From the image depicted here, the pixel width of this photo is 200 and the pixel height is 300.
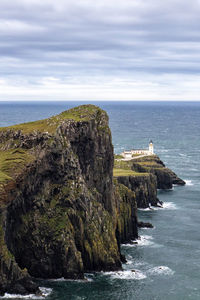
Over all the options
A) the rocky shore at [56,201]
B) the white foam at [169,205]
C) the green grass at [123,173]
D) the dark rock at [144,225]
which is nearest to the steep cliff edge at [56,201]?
the rocky shore at [56,201]

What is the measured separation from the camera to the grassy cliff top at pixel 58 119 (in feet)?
361

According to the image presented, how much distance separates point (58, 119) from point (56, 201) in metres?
18.1

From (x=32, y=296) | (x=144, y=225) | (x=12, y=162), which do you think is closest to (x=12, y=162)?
(x=12, y=162)

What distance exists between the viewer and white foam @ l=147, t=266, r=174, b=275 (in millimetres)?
105688

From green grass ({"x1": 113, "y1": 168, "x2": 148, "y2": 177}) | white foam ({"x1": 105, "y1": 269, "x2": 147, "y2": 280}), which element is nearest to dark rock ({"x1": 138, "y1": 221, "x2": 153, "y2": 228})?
green grass ({"x1": 113, "y1": 168, "x2": 148, "y2": 177})

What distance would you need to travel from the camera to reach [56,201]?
10431cm

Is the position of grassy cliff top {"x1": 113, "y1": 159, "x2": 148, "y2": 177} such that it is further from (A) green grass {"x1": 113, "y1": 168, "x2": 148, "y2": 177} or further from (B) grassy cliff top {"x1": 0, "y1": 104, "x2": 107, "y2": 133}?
(B) grassy cliff top {"x1": 0, "y1": 104, "x2": 107, "y2": 133}

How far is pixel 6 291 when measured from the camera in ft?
291

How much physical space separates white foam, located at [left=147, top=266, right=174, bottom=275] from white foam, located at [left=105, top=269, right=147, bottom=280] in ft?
7.65

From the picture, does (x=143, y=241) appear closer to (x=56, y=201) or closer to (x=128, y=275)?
(x=128, y=275)

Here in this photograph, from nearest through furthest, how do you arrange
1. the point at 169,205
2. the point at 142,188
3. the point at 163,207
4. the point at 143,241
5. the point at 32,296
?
the point at 32,296 < the point at 143,241 < the point at 142,188 < the point at 163,207 < the point at 169,205

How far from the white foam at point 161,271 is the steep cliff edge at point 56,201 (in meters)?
6.27

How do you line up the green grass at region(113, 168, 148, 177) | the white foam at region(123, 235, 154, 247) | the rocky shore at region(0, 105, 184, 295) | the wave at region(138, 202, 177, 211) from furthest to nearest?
the green grass at region(113, 168, 148, 177), the wave at region(138, 202, 177, 211), the white foam at region(123, 235, 154, 247), the rocky shore at region(0, 105, 184, 295)

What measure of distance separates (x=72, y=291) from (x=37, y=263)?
850 centimetres
